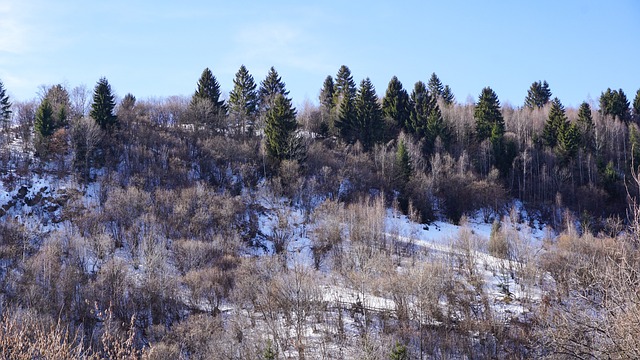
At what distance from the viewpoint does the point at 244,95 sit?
63281mm

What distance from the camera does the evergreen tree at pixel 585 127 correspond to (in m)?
66.2

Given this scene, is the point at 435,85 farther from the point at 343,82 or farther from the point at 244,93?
the point at 244,93

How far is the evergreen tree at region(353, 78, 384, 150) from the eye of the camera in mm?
59875

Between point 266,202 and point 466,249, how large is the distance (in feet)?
62.0

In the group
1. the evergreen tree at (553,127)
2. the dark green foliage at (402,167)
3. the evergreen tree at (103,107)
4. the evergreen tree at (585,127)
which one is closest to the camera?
the evergreen tree at (103,107)

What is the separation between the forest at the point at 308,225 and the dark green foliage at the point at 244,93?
26 cm

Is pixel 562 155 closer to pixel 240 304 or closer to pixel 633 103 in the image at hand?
pixel 633 103

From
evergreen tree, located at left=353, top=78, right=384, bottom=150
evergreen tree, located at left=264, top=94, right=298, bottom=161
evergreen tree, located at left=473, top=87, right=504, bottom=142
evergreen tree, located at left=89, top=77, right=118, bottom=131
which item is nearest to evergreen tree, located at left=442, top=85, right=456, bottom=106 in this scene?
evergreen tree, located at left=473, top=87, right=504, bottom=142

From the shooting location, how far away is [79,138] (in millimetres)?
47000

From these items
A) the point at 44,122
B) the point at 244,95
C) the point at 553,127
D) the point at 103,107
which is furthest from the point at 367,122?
the point at 44,122

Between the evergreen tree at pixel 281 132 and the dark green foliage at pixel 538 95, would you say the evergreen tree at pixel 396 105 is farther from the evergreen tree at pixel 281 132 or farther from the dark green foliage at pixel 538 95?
the dark green foliage at pixel 538 95

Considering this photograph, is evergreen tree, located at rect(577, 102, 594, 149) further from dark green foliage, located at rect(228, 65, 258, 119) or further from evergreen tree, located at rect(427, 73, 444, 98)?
dark green foliage, located at rect(228, 65, 258, 119)

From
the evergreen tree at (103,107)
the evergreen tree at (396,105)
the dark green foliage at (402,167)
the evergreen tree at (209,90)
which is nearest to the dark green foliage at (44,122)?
the evergreen tree at (103,107)

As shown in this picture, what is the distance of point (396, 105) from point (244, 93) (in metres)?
19.9
